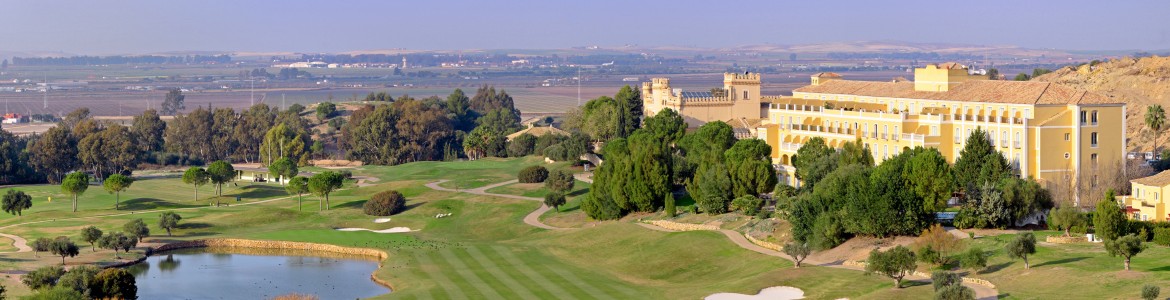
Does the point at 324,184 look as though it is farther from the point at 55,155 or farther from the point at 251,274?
the point at 55,155

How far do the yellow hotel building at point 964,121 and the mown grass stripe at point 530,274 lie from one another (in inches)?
886

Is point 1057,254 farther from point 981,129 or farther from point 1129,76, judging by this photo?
point 1129,76

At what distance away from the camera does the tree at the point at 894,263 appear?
2232 inches

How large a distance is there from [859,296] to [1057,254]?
8497mm

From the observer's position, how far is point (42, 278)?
214 ft

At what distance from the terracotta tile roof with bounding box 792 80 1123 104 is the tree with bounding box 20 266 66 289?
157 ft

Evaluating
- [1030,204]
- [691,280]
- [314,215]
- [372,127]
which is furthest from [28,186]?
[1030,204]

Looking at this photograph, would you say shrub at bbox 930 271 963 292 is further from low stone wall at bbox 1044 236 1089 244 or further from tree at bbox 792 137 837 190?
tree at bbox 792 137 837 190

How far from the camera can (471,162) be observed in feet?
435

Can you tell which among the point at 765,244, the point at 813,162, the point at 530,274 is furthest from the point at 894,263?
the point at 813,162

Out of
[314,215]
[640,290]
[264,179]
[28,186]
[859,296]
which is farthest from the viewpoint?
[264,179]

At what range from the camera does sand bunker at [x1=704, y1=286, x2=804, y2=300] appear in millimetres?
59375

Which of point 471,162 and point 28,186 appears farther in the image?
point 471,162

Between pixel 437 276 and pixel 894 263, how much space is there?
2199 cm
